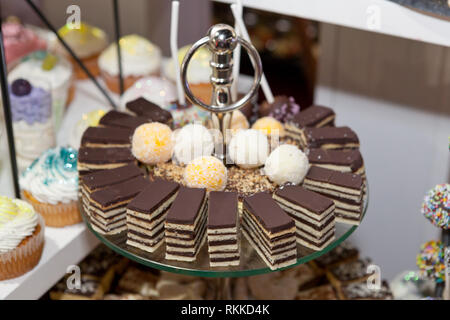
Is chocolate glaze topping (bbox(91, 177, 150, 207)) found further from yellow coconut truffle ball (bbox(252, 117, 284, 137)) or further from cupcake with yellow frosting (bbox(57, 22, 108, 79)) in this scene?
cupcake with yellow frosting (bbox(57, 22, 108, 79))

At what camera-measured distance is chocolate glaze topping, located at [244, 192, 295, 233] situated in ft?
4.55

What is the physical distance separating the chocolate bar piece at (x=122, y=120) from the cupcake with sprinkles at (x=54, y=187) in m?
0.14

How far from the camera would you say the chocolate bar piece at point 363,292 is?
2.01 m

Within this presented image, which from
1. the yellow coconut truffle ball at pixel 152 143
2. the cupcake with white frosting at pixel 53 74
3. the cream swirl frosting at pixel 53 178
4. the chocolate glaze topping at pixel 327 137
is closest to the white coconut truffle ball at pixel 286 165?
the chocolate glaze topping at pixel 327 137

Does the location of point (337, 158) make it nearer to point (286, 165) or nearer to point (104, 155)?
point (286, 165)

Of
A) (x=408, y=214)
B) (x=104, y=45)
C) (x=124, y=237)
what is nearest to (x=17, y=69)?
(x=104, y=45)

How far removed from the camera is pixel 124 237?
1519 millimetres

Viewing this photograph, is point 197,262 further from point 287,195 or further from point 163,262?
point 287,195

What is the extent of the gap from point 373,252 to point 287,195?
1242 millimetres

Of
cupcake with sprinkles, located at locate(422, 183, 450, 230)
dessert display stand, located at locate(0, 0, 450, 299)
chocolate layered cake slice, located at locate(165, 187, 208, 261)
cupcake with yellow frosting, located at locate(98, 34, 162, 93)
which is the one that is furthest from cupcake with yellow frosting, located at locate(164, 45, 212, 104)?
cupcake with sprinkles, located at locate(422, 183, 450, 230)

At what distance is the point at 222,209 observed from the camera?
144 centimetres

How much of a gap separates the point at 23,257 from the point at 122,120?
495mm

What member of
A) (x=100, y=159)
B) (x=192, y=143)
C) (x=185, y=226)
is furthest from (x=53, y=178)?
(x=185, y=226)

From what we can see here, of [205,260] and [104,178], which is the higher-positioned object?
[104,178]
